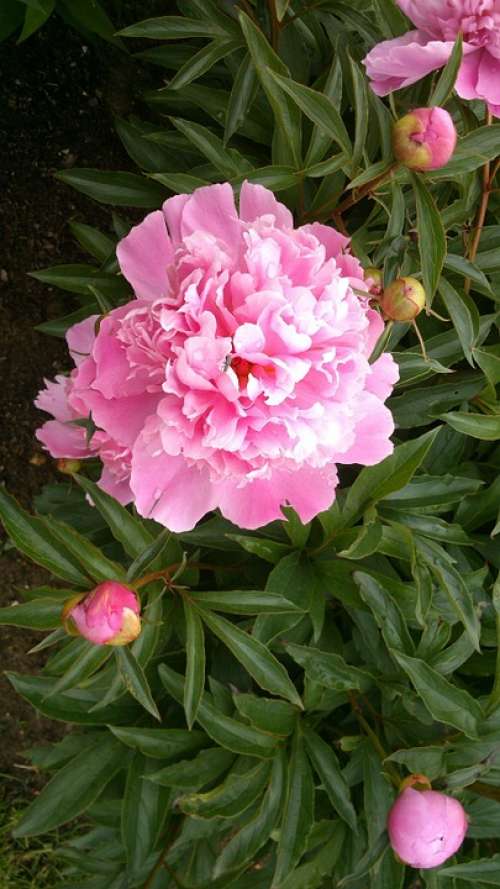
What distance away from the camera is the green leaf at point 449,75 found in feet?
2.53

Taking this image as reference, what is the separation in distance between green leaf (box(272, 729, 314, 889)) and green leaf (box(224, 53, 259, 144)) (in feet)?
2.89

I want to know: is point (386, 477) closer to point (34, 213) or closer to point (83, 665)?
point (83, 665)

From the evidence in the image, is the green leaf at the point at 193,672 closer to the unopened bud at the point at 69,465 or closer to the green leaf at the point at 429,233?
the unopened bud at the point at 69,465

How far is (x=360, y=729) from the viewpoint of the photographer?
1.28m

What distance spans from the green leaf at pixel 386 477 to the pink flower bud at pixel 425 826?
353 millimetres

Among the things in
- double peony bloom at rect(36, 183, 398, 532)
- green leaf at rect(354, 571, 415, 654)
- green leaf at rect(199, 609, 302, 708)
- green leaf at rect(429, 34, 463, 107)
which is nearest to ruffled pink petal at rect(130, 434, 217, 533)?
double peony bloom at rect(36, 183, 398, 532)

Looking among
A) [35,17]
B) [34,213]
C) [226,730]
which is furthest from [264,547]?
[34,213]

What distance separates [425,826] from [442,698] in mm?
158

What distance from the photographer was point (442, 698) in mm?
1013

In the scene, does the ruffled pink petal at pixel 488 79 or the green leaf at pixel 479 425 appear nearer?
the ruffled pink petal at pixel 488 79

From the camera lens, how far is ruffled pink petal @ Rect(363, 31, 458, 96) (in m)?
0.82

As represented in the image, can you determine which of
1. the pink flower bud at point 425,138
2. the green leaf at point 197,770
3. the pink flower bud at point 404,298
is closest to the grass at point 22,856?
the green leaf at point 197,770

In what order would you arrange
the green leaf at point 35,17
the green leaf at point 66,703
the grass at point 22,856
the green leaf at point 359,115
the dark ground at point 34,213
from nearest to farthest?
the green leaf at point 359,115
the green leaf at point 66,703
the green leaf at point 35,17
the dark ground at point 34,213
the grass at point 22,856

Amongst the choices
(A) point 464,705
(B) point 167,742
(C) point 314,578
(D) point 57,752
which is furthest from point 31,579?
(A) point 464,705
